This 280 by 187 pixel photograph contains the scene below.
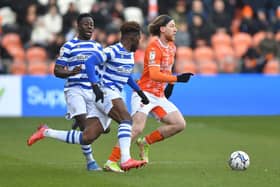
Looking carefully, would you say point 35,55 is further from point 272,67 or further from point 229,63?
point 272,67

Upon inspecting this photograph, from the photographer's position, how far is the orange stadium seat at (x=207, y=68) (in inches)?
953

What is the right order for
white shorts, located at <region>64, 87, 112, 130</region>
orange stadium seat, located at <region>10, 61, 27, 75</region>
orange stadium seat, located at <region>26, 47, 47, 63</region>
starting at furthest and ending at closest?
orange stadium seat, located at <region>26, 47, 47, 63</region> < orange stadium seat, located at <region>10, 61, 27, 75</region> < white shorts, located at <region>64, 87, 112, 130</region>

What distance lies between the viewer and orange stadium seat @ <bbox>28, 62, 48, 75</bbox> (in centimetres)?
2331

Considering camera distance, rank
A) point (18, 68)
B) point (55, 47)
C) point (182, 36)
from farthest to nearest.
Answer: point (182, 36) → point (55, 47) → point (18, 68)

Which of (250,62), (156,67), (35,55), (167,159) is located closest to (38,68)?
(35,55)

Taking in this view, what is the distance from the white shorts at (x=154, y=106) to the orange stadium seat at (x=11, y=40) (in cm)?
1178

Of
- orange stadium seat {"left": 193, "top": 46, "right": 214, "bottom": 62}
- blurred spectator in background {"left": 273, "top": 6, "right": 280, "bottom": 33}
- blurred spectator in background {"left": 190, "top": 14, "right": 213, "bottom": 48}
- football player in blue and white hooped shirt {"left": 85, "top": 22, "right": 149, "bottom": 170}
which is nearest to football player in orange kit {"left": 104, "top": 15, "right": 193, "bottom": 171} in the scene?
football player in blue and white hooped shirt {"left": 85, "top": 22, "right": 149, "bottom": 170}

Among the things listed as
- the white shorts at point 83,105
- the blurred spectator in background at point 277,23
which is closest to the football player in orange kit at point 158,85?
the white shorts at point 83,105

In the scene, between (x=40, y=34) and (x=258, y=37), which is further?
(x=258, y=37)

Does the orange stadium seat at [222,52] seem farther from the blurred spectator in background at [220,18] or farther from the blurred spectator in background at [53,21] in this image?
the blurred spectator in background at [53,21]

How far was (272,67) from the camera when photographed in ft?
80.6

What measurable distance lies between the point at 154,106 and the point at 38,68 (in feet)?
34.8

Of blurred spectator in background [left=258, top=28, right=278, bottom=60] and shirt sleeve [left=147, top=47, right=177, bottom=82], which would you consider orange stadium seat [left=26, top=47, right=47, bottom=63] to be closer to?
blurred spectator in background [left=258, top=28, right=278, bottom=60]

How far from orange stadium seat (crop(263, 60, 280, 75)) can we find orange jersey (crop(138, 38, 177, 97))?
11750 millimetres
